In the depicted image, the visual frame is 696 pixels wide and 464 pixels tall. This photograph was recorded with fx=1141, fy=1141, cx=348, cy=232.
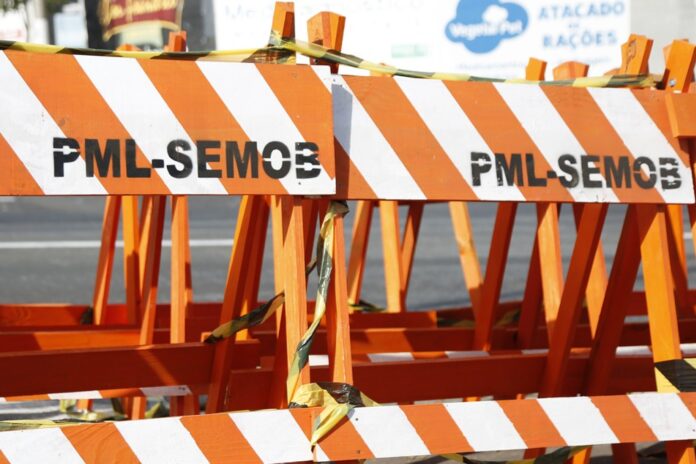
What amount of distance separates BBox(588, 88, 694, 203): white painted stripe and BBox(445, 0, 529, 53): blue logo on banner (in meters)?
11.3

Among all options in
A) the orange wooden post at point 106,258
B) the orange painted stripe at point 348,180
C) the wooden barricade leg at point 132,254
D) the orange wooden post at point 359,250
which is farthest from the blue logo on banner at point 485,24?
the orange painted stripe at point 348,180

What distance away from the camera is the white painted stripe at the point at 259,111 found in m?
3.28

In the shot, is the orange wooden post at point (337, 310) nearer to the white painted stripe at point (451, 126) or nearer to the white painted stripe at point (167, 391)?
the white painted stripe at point (451, 126)

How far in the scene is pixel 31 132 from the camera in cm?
307

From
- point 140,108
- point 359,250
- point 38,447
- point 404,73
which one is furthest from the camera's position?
point 359,250

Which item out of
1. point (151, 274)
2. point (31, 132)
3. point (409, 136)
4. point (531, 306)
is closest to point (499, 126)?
point (409, 136)

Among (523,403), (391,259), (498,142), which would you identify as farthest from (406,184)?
(391,259)

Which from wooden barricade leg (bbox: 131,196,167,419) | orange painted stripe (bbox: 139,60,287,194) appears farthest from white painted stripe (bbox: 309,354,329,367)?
orange painted stripe (bbox: 139,60,287,194)

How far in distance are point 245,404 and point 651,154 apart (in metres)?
1.63

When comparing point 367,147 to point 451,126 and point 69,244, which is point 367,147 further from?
point 69,244

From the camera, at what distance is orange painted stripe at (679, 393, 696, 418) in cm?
352

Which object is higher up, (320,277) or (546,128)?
(546,128)

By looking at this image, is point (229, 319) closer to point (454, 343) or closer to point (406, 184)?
point (406, 184)

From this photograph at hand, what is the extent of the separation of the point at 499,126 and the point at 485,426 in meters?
0.95
